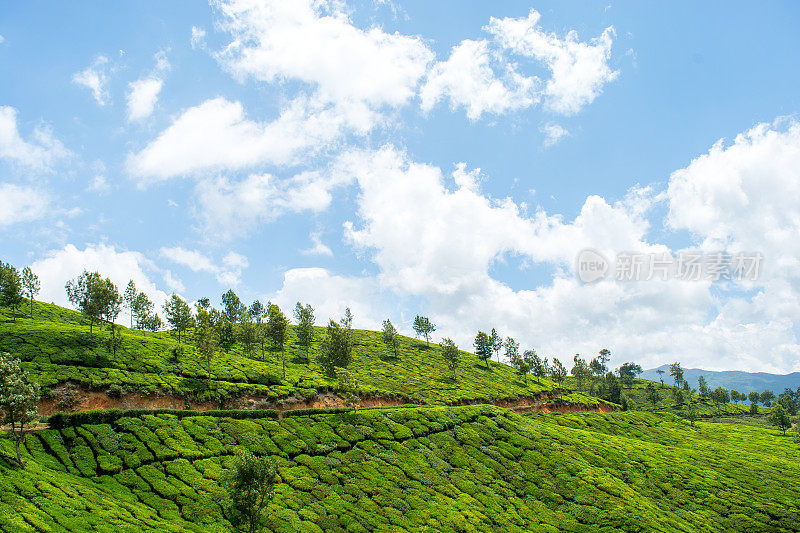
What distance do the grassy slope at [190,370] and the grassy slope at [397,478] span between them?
2012 centimetres

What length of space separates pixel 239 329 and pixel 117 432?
66.3 metres

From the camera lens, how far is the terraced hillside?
64.5 metres

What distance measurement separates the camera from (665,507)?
58969mm

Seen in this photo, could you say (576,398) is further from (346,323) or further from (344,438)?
(344,438)

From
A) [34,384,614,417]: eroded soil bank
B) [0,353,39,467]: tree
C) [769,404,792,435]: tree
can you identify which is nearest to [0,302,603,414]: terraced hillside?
[34,384,614,417]: eroded soil bank

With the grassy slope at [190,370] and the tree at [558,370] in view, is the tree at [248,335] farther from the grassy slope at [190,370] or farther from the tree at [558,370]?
the tree at [558,370]

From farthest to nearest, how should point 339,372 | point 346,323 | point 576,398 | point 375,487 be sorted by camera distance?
point 346,323 < point 576,398 < point 339,372 < point 375,487

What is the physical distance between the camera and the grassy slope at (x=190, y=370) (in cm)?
6744

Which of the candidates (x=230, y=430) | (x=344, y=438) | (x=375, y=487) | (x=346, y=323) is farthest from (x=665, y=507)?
(x=346, y=323)

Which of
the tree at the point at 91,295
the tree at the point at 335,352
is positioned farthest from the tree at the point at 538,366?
the tree at the point at 91,295

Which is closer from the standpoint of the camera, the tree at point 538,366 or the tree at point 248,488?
the tree at point 248,488

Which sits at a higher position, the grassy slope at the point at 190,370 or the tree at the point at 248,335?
the tree at the point at 248,335

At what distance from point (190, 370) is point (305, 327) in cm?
4371

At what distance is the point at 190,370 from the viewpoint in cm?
7744
